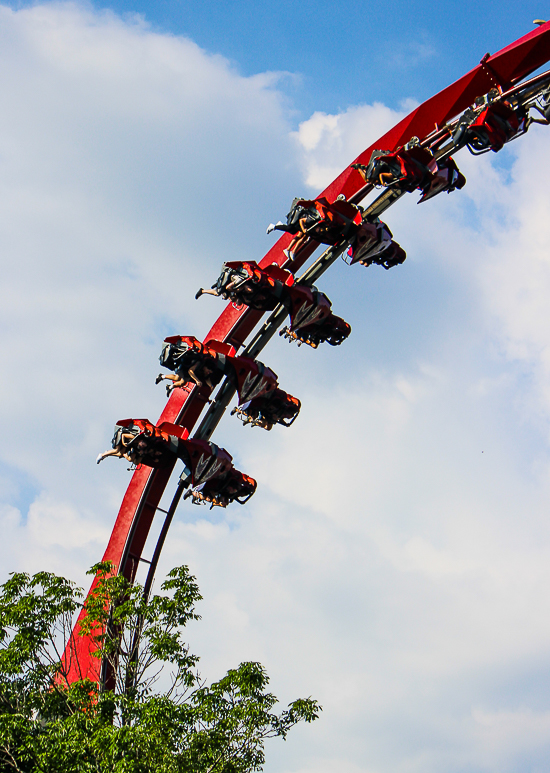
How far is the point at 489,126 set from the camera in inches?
705

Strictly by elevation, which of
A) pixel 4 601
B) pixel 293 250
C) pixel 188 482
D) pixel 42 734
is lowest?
pixel 42 734

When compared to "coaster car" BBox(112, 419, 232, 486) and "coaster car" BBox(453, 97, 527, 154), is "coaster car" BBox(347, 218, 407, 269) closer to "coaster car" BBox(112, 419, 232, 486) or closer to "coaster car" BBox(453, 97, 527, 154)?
"coaster car" BBox(453, 97, 527, 154)

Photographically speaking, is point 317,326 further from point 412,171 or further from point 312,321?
point 412,171

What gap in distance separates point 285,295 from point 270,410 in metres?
3.16

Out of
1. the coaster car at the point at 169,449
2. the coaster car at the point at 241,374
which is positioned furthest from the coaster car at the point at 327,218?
the coaster car at the point at 169,449

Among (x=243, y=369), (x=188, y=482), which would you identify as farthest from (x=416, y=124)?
(x=188, y=482)

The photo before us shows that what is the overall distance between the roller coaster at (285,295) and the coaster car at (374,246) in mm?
28

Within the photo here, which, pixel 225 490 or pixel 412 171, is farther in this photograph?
pixel 225 490

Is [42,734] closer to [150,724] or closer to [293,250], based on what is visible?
[150,724]

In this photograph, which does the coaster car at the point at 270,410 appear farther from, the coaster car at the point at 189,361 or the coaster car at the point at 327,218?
the coaster car at the point at 327,218

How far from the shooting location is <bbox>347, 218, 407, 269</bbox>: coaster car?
20047mm

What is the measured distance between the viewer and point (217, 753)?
16.2 meters

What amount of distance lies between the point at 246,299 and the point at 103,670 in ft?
30.9

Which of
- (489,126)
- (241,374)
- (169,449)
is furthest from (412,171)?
(169,449)
